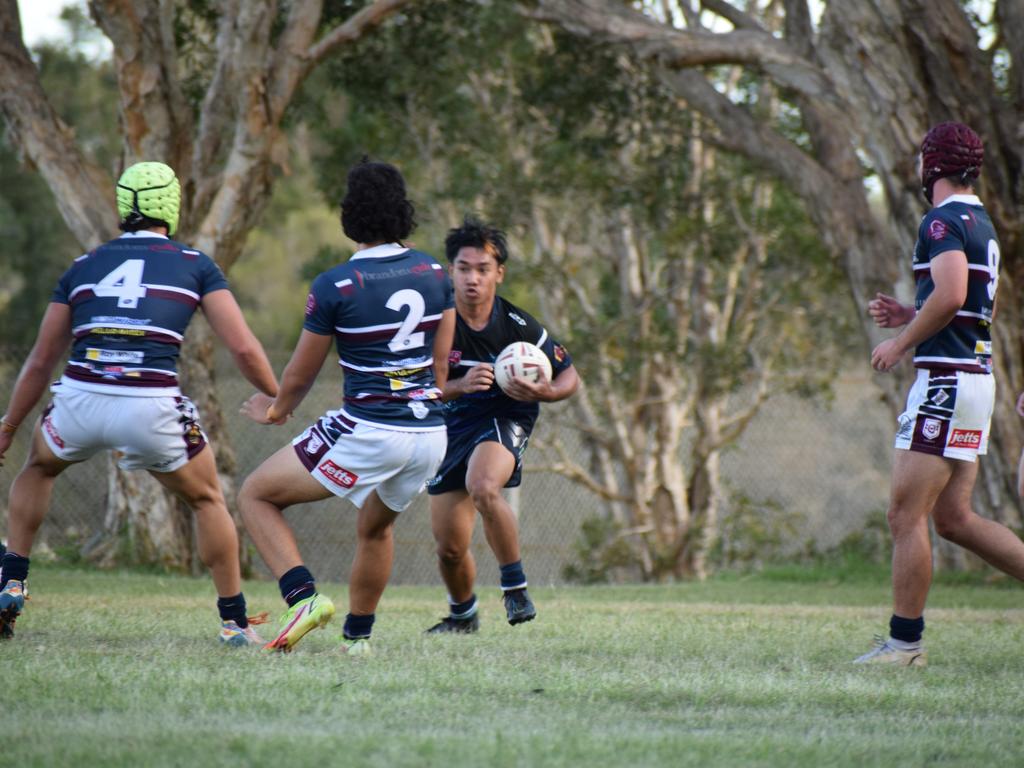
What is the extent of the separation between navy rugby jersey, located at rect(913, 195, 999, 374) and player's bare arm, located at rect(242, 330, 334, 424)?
8.86ft

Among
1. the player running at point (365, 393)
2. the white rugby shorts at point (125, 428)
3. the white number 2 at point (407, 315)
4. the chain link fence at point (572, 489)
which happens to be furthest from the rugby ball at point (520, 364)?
the chain link fence at point (572, 489)

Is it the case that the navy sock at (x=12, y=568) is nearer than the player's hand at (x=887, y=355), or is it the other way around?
the player's hand at (x=887, y=355)

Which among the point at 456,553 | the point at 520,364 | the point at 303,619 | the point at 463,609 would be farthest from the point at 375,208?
the point at 463,609

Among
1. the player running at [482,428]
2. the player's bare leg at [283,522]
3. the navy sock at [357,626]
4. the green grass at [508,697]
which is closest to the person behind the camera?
the green grass at [508,697]

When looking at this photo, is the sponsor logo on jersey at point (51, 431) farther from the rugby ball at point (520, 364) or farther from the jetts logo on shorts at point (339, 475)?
the rugby ball at point (520, 364)

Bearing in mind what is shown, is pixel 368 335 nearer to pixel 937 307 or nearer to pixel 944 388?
pixel 937 307

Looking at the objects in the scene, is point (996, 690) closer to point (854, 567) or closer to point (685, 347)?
point (854, 567)

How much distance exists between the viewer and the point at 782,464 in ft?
57.8

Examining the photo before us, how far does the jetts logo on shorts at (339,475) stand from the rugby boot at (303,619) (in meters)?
0.50

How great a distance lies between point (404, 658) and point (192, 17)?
36.1ft

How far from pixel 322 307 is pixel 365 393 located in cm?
41

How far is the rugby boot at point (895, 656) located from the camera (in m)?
6.16

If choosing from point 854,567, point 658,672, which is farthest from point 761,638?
point 854,567

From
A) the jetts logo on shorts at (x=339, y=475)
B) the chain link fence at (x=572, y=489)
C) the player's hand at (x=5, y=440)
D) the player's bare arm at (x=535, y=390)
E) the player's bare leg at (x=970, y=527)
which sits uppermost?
the player's bare arm at (x=535, y=390)
